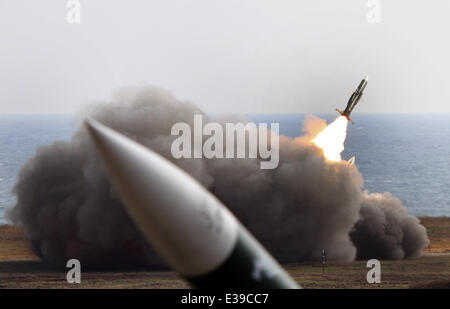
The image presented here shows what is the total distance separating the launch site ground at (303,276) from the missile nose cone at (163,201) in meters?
15.9

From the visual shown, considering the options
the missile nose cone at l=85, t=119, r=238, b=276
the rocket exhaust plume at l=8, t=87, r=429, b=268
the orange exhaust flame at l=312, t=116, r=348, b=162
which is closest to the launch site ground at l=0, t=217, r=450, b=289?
the rocket exhaust plume at l=8, t=87, r=429, b=268

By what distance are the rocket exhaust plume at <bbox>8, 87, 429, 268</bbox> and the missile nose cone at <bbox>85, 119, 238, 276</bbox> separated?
1890 centimetres

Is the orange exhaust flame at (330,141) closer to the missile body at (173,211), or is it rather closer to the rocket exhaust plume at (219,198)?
the rocket exhaust plume at (219,198)

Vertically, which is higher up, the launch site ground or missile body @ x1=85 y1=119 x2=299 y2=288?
missile body @ x1=85 y1=119 x2=299 y2=288

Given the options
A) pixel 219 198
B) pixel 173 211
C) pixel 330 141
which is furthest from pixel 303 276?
pixel 173 211

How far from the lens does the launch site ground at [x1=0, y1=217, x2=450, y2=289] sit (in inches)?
1054

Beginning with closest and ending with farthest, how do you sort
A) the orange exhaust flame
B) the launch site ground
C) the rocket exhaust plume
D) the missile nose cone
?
the missile nose cone, the launch site ground, the rocket exhaust plume, the orange exhaust flame

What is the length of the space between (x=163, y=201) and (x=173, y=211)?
19cm

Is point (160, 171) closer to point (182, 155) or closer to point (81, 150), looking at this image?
point (182, 155)

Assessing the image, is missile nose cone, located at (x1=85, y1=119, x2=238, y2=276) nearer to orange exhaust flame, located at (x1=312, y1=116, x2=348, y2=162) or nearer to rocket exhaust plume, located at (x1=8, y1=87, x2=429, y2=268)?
rocket exhaust plume, located at (x1=8, y1=87, x2=429, y2=268)

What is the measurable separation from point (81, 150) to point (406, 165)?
74900 mm

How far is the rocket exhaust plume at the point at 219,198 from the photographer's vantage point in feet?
97.9
